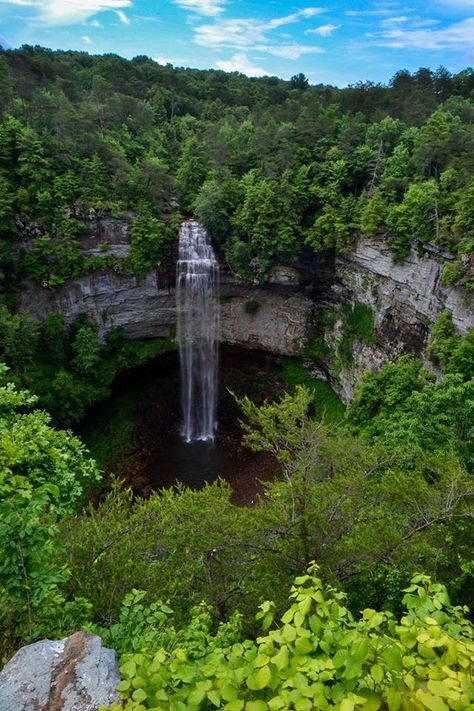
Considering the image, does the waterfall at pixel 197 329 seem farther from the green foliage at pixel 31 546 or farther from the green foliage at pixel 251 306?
the green foliage at pixel 31 546

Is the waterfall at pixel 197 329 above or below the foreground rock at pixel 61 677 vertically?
below

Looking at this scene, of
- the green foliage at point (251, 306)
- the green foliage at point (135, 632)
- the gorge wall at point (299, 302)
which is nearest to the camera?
the green foliage at point (135, 632)

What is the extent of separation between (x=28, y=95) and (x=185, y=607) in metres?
33.1

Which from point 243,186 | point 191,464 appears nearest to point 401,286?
point 243,186

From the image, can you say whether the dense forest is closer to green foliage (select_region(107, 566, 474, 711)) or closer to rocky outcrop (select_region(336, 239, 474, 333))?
green foliage (select_region(107, 566, 474, 711))

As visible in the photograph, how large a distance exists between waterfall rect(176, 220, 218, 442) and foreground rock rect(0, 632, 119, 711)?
22562mm

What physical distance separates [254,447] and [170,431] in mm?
17188

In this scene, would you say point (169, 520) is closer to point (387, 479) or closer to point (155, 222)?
point (387, 479)

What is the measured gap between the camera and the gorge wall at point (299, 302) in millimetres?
21219

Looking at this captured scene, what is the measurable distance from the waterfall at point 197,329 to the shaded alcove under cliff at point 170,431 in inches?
26.6

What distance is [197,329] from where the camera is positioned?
90.4 ft

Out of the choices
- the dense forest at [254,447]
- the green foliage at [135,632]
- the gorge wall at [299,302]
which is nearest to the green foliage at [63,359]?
the dense forest at [254,447]

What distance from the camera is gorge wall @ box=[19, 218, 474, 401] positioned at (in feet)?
69.6

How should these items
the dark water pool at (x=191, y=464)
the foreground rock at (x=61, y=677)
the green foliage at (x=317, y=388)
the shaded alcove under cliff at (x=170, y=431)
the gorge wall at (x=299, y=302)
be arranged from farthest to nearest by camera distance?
the green foliage at (x=317, y=388)
the shaded alcove under cliff at (x=170, y=431)
the dark water pool at (x=191, y=464)
the gorge wall at (x=299, y=302)
the foreground rock at (x=61, y=677)
